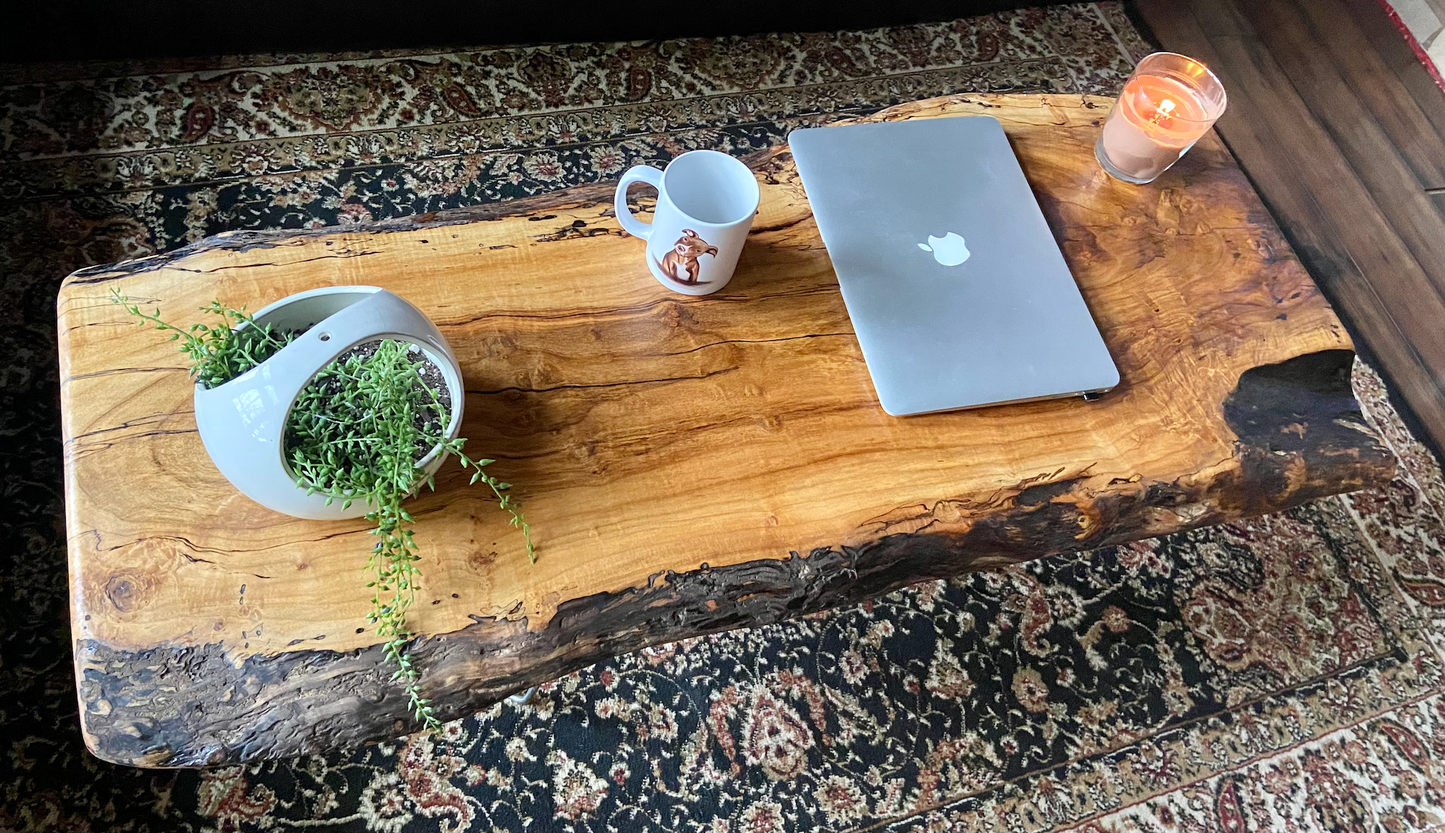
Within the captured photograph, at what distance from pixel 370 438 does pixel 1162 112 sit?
96cm

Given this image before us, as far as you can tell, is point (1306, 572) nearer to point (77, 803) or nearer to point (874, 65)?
point (874, 65)

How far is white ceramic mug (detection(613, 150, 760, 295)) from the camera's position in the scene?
866 mm

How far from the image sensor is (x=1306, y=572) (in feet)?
5.06

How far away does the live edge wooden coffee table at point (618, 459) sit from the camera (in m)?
0.73

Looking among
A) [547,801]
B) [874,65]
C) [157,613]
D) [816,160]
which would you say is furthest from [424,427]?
[874,65]

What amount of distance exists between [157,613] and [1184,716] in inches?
54.4

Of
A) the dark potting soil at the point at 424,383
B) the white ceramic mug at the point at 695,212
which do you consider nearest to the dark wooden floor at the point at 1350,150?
the white ceramic mug at the point at 695,212

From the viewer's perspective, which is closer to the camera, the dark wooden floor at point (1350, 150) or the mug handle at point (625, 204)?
the mug handle at point (625, 204)

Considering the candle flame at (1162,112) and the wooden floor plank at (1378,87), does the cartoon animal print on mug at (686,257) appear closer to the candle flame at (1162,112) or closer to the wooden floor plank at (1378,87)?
the candle flame at (1162,112)

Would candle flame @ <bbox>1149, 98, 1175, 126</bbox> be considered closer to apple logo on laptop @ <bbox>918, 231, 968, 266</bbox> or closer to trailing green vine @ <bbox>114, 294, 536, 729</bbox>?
apple logo on laptop @ <bbox>918, 231, 968, 266</bbox>

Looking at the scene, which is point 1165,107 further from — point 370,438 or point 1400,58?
point 1400,58

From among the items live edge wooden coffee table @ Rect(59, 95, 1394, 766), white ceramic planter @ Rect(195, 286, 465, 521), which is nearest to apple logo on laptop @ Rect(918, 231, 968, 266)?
live edge wooden coffee table @ Rect(59, 95, 1394, 766)

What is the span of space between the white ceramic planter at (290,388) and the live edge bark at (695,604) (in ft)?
0.44

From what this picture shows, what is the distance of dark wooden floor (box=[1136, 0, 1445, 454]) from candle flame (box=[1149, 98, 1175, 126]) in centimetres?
102
